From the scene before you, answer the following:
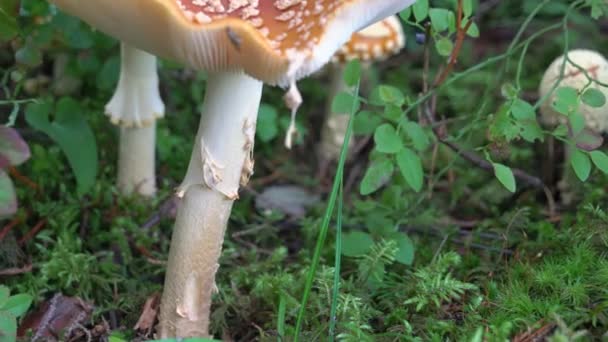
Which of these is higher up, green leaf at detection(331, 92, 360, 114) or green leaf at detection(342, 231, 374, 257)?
green leaf at detection(331, 92, 360, 114)

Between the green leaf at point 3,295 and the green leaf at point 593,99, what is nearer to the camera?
the green leaf at point 3,295

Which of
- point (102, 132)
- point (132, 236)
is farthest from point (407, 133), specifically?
point (102, 132)

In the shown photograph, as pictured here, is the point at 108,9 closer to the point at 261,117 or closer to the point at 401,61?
the point at 261,117

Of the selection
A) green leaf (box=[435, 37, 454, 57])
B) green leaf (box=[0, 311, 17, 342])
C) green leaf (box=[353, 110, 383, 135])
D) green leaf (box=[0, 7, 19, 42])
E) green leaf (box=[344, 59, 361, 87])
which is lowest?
green leaf (box=[0, 311, 17, 342])

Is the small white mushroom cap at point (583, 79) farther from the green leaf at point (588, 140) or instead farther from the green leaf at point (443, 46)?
the green leaf at point (443, 46)

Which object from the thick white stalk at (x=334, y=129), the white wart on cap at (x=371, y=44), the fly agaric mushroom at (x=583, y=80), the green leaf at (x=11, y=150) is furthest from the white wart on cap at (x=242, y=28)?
the thick white stalk at (x=334, y=129)

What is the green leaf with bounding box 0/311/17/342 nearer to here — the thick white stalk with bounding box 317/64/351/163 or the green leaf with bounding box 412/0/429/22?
the green leaf with bounding box 412/0/429/22

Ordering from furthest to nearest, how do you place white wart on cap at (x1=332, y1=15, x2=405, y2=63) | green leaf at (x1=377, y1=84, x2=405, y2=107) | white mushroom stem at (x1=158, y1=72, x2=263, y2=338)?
white wart on cap at (x1=332, y1=15, x2=405, y2=63) → green leaf at (x1=377, y1=84, x2=405, y2=107) → white mushroom stem at (x1=158, y1=72, x2=263, y2=338)

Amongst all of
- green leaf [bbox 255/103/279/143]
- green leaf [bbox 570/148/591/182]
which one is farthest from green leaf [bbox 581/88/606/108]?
green leaf [bbox 255/103/279/143]
